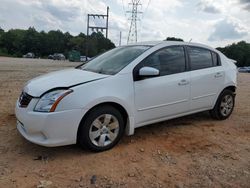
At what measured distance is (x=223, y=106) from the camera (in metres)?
6.00

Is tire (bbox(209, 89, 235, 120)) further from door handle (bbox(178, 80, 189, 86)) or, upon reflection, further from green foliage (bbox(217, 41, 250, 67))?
green foliage (bbox(217, 41, 250, 67))

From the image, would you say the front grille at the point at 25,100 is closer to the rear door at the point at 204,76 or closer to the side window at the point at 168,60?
the side window at the point at 168,60

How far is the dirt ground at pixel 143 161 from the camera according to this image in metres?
3.46

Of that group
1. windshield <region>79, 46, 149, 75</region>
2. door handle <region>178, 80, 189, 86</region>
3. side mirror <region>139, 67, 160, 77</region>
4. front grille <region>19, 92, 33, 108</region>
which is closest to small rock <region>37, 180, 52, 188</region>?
front grille <region>19, 92, 33, 108</region>

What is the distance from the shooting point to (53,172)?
361cm

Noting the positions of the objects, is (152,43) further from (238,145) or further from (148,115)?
(238,145)

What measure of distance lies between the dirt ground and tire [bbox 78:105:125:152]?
135 mm

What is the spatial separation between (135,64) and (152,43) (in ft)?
2.65

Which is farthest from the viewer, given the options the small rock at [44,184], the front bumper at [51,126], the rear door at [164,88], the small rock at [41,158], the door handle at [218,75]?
the door handle at [218,75]

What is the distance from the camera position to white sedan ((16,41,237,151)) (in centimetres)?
389

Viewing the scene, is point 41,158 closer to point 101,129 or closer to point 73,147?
point 73,147

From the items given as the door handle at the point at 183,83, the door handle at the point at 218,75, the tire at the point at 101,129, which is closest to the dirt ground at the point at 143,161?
the tire at the point at 101,129

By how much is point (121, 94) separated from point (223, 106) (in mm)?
2677

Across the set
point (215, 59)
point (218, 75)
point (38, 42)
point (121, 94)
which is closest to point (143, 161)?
point (121, 94)
